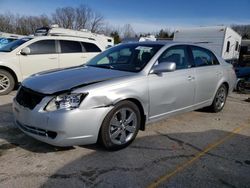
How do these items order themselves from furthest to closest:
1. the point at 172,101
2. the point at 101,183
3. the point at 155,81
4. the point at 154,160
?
the point at 172,101, the point at 155,81, the point at 154,160, the point at 101,183

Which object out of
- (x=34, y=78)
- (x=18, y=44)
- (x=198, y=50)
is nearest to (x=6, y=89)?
(x=18, y=44)

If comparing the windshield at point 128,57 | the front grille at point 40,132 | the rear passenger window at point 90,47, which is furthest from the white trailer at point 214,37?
the front grille at point 40,132

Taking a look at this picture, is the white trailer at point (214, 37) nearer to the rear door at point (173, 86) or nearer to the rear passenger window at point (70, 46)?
the rear passenger window at point (70, 46)

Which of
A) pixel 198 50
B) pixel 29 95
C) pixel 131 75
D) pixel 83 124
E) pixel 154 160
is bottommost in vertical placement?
pixel 154 160

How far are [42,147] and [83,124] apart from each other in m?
0.89

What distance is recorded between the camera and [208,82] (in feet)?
16.7

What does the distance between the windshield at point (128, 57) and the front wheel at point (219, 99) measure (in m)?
2.13

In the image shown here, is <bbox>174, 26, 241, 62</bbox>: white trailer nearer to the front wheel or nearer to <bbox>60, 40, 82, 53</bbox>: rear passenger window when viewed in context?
<bbox>60, 40, 82, 53</bbox>: rear passenger window

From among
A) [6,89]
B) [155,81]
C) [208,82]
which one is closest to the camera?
[155,81]

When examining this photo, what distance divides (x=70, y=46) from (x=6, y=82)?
2.36 metres

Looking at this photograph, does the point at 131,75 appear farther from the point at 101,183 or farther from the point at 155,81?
the point at 101,183

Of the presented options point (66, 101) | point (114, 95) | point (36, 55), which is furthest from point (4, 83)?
point (114, 95)

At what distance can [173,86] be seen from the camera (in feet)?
13.7

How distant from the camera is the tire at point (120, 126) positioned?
3361 mm
